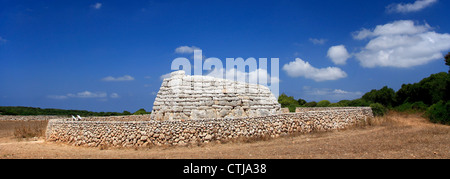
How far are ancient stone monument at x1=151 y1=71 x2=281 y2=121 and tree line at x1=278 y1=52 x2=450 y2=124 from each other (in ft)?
41.6

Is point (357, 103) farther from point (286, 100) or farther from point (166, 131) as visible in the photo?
point (166, 131)

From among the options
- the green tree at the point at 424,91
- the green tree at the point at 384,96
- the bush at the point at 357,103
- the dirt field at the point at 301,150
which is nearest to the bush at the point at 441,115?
the green tree at the point at 424,91

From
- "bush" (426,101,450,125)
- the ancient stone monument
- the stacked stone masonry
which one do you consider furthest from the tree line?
the ancient stone monument

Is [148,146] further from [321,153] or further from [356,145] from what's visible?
[356,145]

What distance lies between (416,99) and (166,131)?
30.1m

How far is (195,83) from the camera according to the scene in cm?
1401

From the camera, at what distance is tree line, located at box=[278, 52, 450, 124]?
2020cm

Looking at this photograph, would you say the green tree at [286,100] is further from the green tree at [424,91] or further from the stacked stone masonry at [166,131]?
the stacked stone masonry at [166,131]

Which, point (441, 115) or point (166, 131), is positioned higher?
point (441, 115)

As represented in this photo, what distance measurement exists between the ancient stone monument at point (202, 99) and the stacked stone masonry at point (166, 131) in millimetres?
912

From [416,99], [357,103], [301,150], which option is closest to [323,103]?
[357,103]

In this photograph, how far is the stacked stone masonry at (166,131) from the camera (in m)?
11.9

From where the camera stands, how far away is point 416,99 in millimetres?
31109

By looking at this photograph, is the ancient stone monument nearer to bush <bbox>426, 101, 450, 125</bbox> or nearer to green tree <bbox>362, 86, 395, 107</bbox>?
bush <bbox>426, 101, 450, 125</bbox>
